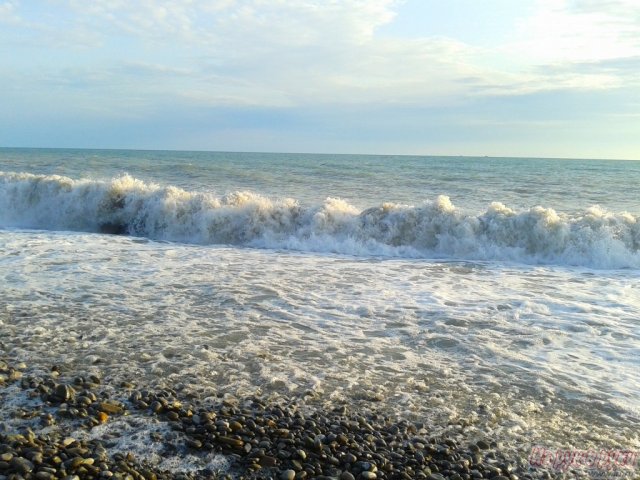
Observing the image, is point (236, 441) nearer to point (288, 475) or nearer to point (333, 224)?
point (288, 475)

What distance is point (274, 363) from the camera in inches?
227

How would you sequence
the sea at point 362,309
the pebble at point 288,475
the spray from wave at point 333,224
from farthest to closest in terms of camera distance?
the spray from wave at point 333,224, the sea at point 362,309, the pebble at point 288,475

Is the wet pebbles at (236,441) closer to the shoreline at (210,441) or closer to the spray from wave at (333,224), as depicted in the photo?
the shoreline at (210,441)

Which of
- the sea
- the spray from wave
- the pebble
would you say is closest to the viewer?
the pebble

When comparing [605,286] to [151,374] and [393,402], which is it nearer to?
[393,402]

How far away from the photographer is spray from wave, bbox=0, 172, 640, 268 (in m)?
13.5

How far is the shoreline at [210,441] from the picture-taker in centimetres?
375

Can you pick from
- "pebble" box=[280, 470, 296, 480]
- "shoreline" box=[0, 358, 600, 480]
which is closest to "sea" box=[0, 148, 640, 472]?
"shoreline" box=[0, 358, 600, 480]

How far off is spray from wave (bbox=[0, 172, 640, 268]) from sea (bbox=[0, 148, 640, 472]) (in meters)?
0.06

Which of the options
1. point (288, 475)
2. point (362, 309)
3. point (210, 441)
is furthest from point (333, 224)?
point (288, 475)

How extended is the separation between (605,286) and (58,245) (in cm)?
1165

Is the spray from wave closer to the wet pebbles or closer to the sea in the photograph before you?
the sea

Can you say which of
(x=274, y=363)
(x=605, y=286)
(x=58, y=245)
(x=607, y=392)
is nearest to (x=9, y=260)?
(x=58, y=245)

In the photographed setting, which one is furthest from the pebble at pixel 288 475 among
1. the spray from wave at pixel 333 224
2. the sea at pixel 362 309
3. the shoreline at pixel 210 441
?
the spray from wave at pixel 333 224
